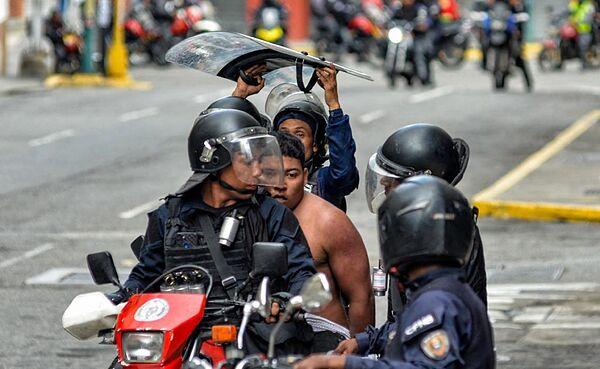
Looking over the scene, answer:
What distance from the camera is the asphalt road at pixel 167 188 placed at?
10.9 meters

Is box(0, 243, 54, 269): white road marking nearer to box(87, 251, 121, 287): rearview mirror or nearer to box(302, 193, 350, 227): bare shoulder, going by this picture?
box(302, 193, 350, 227): bare shoulder

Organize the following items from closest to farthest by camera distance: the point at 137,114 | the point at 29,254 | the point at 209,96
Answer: the point at 29,254, the point at 137,114, the point at 209,96

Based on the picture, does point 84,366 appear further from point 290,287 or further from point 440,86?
point 440,86

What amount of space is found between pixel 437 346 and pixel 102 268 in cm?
180

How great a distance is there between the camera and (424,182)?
200 inches

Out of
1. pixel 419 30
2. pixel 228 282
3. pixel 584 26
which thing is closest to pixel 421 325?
pixel 228 282

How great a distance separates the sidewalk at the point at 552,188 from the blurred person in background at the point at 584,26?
15290mm

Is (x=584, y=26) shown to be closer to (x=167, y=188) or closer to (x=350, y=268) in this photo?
(x=167, y=188)

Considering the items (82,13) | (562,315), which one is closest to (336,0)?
(82,13)

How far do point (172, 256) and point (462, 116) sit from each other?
65.3 ft

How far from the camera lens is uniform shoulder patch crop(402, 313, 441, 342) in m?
4.86

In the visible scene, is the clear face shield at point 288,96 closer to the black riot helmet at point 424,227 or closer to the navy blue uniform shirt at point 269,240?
the navy blue uniform shirt at point 269,240

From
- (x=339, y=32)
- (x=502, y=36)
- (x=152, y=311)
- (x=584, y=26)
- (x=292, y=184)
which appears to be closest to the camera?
(x=152, y=311)

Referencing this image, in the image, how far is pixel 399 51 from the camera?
3144 centimetres
